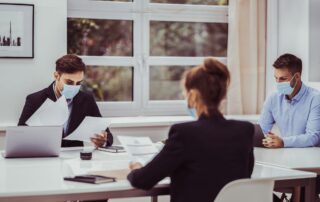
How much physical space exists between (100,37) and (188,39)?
2.80 ft

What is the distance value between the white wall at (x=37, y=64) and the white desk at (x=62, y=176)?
→ 144 cm

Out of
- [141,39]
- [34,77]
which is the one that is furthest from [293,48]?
[34,77]

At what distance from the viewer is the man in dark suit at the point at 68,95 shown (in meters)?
3.43

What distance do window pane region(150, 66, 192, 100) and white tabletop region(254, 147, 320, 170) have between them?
1797 mm

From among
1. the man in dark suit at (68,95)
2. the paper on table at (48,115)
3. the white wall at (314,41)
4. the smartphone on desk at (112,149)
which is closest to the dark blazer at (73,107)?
the man in dark suit at (68,95)

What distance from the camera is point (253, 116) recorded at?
4.83 meters

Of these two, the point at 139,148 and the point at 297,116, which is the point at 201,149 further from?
the point at 297,116

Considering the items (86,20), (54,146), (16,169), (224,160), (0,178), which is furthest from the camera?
(86,20)

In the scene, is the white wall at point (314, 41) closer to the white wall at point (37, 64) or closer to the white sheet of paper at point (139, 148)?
the white wall at point (37, 64)

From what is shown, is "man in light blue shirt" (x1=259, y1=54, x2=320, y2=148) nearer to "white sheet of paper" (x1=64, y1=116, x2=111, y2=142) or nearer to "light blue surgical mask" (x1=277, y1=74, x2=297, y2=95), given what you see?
"light blue surgical mask" (x1=277, y1=74, x2=297, y2=95)

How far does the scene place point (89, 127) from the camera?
3158 millimetres

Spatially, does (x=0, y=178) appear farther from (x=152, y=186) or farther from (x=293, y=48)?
(x=293, y=48)

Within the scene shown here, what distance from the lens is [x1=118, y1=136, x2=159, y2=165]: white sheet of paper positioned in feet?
8.32

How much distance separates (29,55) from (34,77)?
0.59ft
